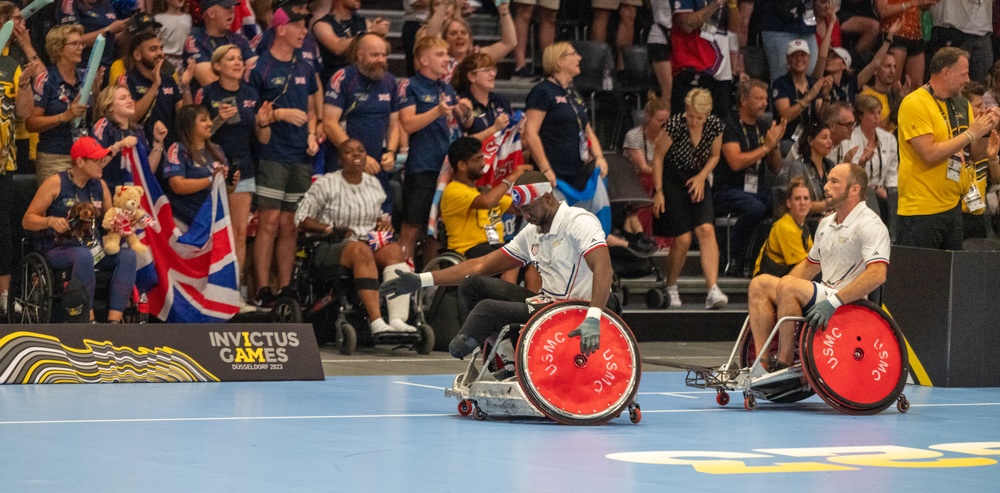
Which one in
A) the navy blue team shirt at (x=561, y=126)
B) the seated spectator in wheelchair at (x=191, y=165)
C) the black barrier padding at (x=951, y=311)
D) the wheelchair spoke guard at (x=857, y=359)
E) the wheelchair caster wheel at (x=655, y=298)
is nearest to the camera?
the wheelchair spoke guard at (x=857, y=359)

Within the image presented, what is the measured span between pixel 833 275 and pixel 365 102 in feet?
15.0

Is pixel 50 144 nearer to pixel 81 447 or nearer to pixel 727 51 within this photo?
pixel 81 447

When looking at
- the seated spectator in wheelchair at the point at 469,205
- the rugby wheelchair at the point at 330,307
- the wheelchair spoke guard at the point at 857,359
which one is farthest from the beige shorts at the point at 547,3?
the wheelchair spoke guard at the point at 857,359

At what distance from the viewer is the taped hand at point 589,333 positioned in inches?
295

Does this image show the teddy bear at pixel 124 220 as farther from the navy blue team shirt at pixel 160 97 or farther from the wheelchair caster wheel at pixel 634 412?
the wheelchair caster wheel at pixel 634 412

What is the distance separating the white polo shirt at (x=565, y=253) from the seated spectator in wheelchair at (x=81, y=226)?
11.5 feet

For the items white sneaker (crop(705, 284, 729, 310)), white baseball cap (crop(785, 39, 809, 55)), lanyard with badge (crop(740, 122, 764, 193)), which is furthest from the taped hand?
white baseball cap (crop(785, 39, 809, 55))

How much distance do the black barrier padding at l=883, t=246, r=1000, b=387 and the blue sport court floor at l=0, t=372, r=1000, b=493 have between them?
2.90 ft

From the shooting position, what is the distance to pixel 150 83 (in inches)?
440

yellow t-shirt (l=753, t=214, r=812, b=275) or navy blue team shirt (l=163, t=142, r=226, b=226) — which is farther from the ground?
navy blue team shirt (l=163, t=142, r=226, b=226)

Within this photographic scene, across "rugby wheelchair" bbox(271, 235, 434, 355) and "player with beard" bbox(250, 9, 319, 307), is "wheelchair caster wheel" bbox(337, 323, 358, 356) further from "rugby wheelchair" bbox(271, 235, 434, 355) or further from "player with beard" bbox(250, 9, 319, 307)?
"player with beard" bbox(250, 9, 319, 307)

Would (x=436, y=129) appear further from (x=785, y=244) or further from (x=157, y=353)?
(x=157, y=353)

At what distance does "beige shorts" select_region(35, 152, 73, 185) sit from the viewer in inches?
422

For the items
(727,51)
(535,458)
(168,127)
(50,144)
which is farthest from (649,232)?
(535,458)
